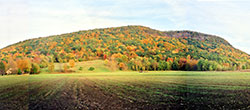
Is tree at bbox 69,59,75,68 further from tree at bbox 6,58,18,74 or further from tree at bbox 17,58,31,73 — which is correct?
tree at bbox 6,58,18,74

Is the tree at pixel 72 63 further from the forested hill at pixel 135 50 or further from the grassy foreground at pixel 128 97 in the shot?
the grassy foreground at pixel 128 97

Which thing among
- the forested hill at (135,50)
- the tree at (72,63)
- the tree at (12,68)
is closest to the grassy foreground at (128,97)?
the tree at (12,68)

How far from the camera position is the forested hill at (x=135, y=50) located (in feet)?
→ 419

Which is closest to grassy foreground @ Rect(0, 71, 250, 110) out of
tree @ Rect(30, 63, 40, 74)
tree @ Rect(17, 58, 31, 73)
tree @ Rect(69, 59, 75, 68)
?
tree @ Rect(17, 58, 31, 73)

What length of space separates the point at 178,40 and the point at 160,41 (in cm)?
1960

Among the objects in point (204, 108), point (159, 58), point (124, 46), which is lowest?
point (204, 108)

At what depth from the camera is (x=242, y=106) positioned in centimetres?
1900

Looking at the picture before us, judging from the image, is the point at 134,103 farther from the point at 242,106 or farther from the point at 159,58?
the point at 159,58

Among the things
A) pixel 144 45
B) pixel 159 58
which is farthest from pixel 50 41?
pixel 159 58

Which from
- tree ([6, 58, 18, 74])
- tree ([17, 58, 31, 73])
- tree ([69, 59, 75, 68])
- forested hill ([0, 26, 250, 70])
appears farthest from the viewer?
forested hill ([0, 26, 250, 70])

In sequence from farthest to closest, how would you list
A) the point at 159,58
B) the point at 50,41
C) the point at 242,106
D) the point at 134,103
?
the point at 50,41 → the point at 159,58 → the point at 134,103 → the point at 242,106

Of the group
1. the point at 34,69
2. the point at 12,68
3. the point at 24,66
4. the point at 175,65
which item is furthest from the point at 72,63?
the point at 175,65

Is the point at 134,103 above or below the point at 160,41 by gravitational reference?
Result: below

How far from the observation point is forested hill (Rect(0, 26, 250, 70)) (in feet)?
419
